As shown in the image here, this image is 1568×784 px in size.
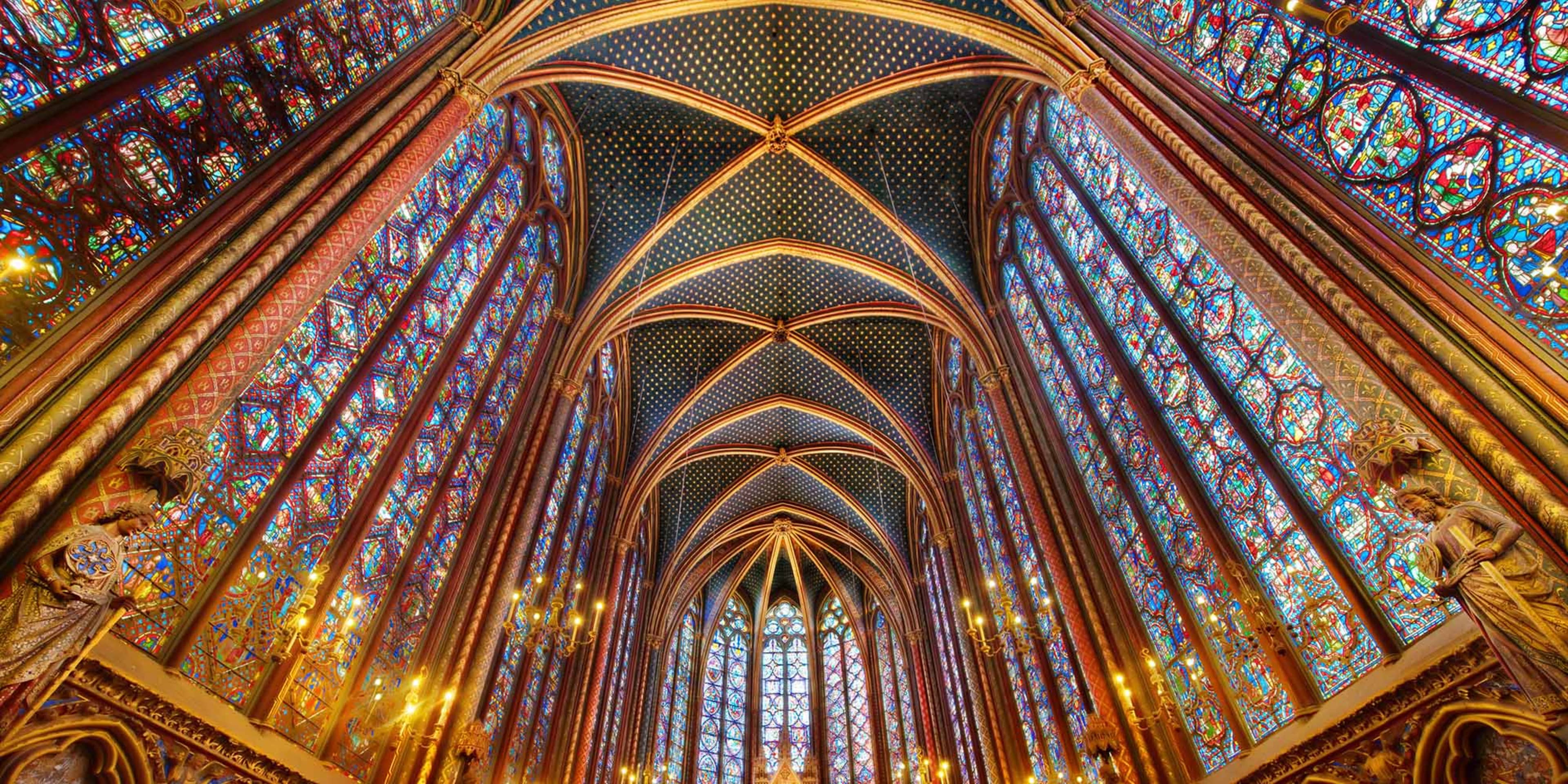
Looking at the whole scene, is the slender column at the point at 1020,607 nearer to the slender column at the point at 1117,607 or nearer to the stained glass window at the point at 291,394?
the slender column at the point at 1117,607

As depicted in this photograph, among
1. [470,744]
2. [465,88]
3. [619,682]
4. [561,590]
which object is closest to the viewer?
[470,744]

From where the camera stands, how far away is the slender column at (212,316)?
4.18m

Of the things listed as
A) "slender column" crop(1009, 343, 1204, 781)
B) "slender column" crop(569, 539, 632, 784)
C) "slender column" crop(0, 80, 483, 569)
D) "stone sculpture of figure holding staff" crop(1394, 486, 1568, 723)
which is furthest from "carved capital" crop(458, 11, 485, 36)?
"slender column" crop(569, 539, 632, 784)

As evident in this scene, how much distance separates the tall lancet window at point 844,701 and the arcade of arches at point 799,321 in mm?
4920

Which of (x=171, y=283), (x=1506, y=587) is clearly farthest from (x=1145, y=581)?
(x=171, y=283)

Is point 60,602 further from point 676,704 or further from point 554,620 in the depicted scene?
point 676,704

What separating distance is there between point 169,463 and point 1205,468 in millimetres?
9515

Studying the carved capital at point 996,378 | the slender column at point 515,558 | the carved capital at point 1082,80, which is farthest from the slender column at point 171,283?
the carved capital at point 996,378

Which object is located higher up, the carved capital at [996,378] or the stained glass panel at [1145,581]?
the carved capital at [996,378]

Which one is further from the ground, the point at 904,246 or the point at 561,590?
the point at 904,246

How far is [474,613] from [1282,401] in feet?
32.6

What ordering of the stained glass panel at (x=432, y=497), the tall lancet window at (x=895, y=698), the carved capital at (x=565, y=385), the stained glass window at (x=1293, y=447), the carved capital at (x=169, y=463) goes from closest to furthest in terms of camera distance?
the carved capital at (x=169, y=463)
the stained glass window at (x=1293, y=447)
the stained glass panel at (x=432, y=497)
the carved capital at (x=565, y=385)
the tall lancet window at (x=895, y=698)

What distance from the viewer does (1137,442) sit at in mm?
9250

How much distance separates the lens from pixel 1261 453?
705 cm
